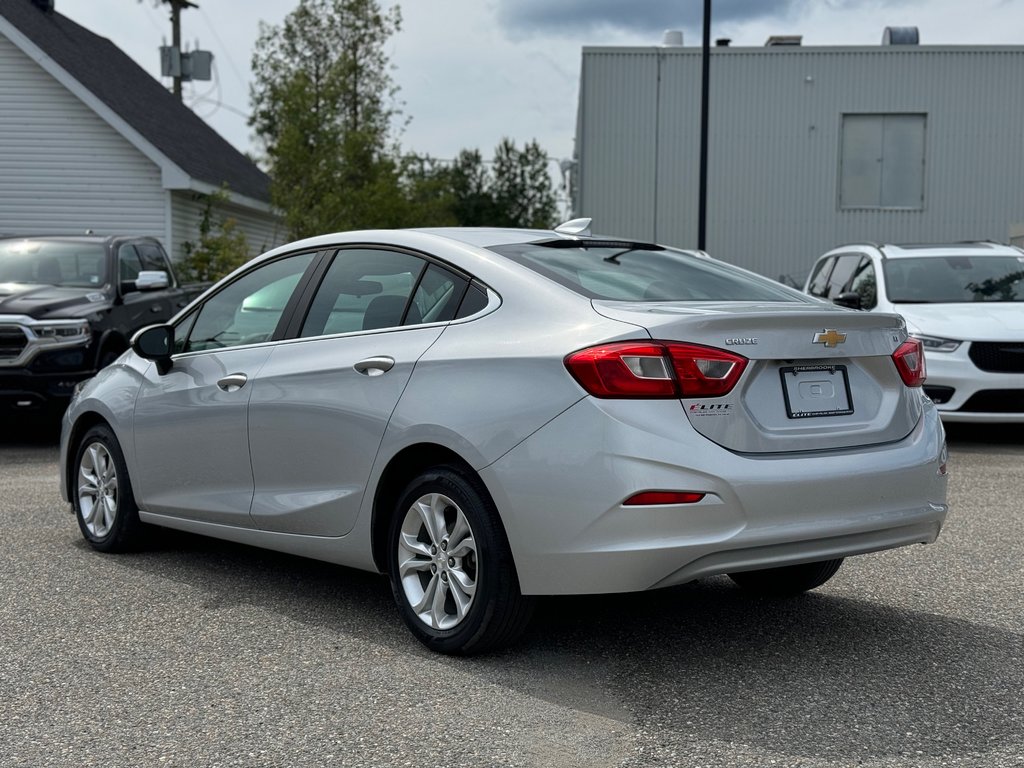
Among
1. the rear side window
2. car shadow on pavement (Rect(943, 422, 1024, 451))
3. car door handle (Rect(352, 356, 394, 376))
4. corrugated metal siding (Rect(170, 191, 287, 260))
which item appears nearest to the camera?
car door handle (Rect(352, 356, 394, 376))

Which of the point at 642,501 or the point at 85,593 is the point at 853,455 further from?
the point at 85,593

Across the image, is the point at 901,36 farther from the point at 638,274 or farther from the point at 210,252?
the point at 638,274

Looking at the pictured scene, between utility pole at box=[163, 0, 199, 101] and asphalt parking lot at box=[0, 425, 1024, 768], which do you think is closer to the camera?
asphalt parking lot at box=[0, 425, 1024, 768]

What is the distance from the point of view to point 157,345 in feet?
19.5

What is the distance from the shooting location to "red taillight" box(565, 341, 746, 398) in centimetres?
401

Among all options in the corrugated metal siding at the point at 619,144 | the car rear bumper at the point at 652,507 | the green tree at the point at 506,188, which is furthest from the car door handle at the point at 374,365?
the green tree at the point at 506,188

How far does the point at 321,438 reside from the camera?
498cm

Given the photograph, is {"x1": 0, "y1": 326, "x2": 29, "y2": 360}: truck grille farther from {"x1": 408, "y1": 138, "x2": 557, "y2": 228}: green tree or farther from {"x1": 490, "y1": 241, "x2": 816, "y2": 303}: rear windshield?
{"x1": 408, "y1": 138, "x2": 557, "y2": 228}: green tree

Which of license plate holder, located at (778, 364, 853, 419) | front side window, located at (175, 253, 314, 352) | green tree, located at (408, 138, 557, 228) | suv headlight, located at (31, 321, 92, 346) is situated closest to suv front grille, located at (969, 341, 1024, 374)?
license plate holder, located at (778, 364, 853, 419)

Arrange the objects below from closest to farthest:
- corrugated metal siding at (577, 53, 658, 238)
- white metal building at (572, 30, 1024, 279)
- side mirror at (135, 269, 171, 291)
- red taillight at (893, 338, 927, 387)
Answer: red taillight at (893, 338, 927, 387), side mirror at (135, 269, 171, 291), corrugated metal siding at (577, 53, 658, 238), white metal building at (572, 30, 1024, 279)

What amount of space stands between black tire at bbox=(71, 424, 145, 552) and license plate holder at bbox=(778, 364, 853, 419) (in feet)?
11.5

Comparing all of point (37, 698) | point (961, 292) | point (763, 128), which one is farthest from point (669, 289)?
point (763, 128)

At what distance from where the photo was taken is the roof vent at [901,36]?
2558cm

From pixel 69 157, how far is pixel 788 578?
21.2 meters
